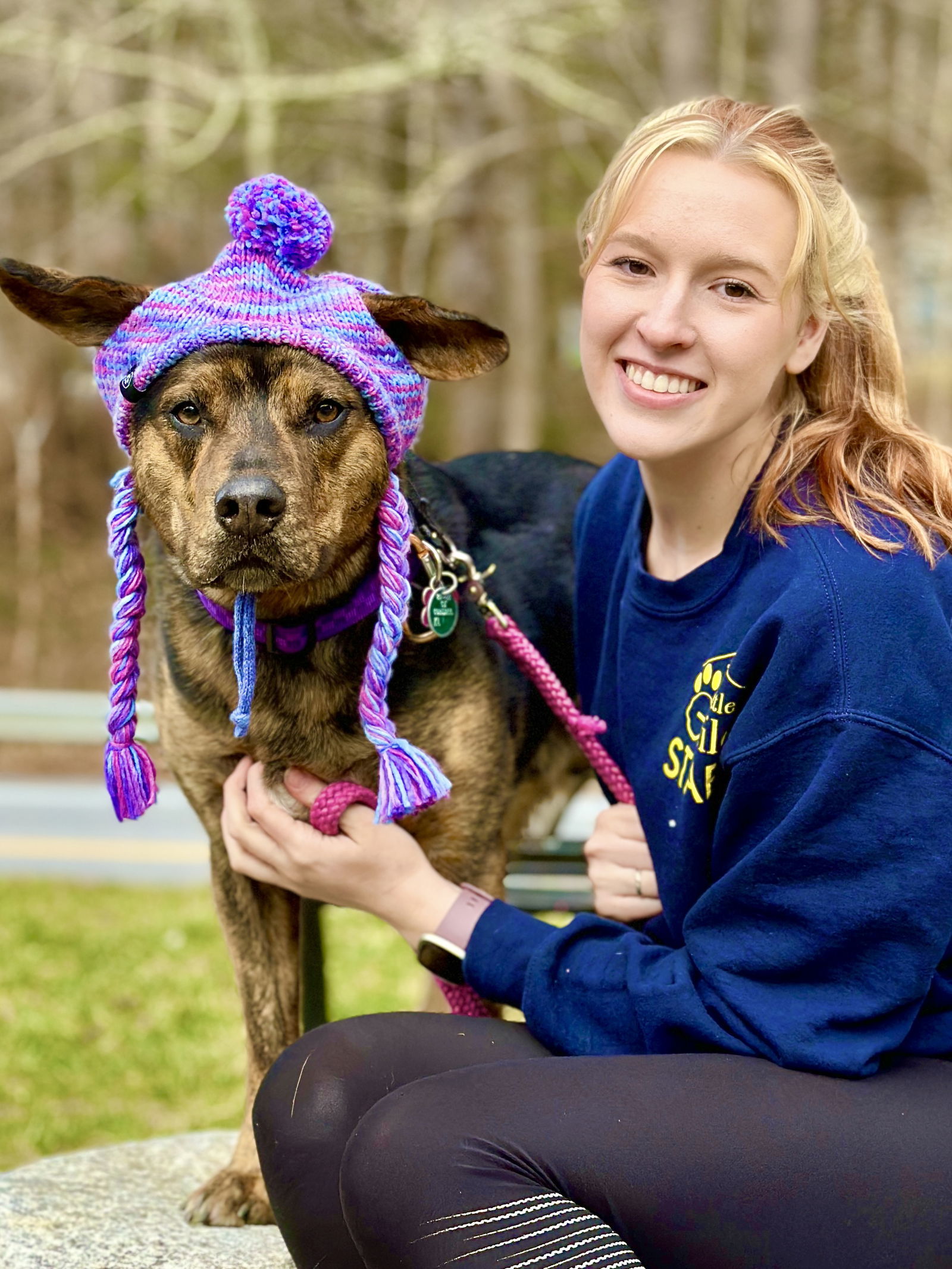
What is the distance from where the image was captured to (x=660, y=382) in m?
2.21

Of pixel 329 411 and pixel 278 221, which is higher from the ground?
pixel 278 221

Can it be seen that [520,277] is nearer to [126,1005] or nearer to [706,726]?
[126,1005]

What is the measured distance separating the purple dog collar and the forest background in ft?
26.7

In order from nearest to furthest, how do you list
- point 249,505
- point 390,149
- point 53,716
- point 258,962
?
point 249,505 < point 258,962 < point 53,716 < point 390,149

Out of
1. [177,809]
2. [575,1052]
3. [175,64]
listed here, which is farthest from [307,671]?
[175,64]

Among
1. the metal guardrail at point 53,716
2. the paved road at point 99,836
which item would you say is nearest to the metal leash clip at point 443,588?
the paved road at point 99,836

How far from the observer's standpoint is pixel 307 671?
8.50 ft

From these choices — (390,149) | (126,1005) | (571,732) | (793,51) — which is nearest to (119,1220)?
(571,732)

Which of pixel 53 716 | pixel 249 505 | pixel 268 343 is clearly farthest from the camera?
pixel 53 716

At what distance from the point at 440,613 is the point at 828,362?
83 centimetres

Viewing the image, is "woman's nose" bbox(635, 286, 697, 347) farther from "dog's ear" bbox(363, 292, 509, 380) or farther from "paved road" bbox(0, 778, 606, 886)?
"paved road" bbox(0, 778, 606, 886)

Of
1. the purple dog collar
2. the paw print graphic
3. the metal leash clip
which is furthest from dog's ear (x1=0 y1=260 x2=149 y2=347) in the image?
the paw print graphic

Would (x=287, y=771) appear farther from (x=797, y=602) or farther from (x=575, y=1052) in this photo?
(x=797, y=602)

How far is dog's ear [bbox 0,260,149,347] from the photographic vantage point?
7.47 ft
